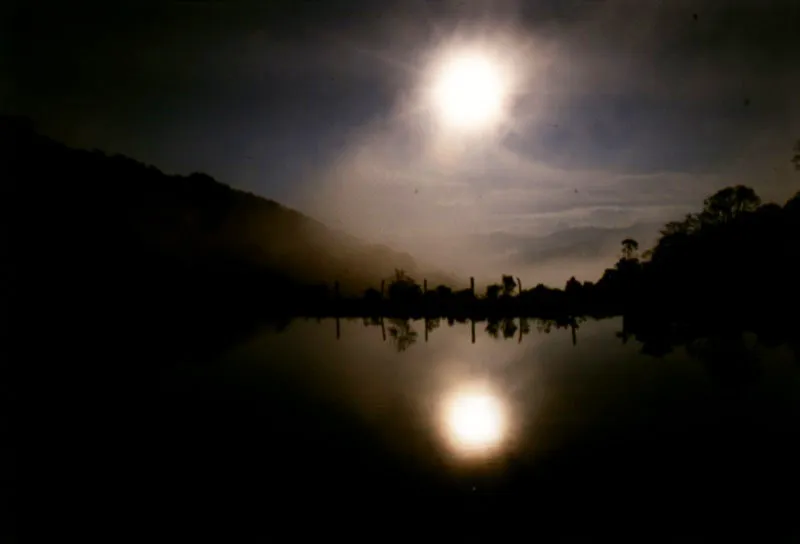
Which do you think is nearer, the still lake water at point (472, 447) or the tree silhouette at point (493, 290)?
the still lake water at point (472, 447)

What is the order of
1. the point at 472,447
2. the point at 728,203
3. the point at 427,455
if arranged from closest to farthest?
the point at 427,455 → the point at 472,447 → the point at 728,203

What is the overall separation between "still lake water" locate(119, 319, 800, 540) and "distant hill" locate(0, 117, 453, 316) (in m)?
8.67

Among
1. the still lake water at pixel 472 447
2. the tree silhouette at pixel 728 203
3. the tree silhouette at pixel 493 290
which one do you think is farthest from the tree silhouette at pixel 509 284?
the still lake water at pixel 472 447

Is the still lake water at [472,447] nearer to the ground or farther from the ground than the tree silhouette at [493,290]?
nearer to the ground

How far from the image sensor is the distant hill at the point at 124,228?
43906 mm

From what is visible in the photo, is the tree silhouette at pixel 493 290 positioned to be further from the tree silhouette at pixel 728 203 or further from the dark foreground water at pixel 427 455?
the dark foreground water at pixel 427 455

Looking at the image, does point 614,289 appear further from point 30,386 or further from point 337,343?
point 30,386

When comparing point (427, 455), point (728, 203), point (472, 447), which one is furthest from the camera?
point (728, 203)

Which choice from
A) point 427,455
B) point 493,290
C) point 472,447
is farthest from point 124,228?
point 472,447

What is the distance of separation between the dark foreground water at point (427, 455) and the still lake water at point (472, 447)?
0.04 meters

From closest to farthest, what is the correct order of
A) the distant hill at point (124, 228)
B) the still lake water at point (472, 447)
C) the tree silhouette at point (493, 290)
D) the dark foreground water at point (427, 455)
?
the dark foreground water at point (427, 455)
the still lake water at point (472, 447)
the distant hill at point (124, 228)
the tree silhouette at point (493, 290)

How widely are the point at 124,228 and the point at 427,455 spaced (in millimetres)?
84597

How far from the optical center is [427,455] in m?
8.49

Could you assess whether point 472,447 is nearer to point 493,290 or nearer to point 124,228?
point 493,290
